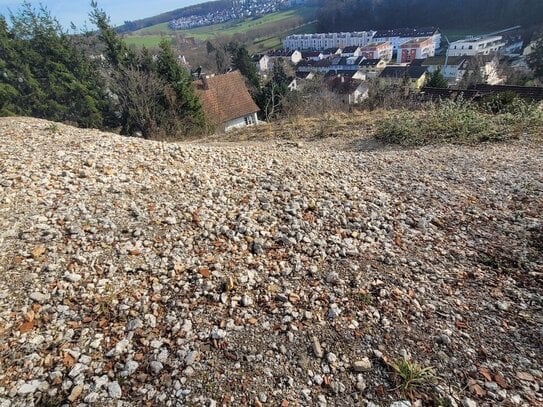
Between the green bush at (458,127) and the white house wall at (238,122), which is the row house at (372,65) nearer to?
the white house wall at (238,122)

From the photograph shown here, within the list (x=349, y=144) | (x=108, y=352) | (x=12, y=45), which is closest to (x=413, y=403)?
(x=108, y=352)

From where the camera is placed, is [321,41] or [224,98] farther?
[321,41]

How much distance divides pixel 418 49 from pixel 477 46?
10.9 meters

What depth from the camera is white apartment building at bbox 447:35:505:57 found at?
54.6m

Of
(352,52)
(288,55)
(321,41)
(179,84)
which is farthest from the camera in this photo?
(321,41)

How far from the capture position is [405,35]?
71.7 metres

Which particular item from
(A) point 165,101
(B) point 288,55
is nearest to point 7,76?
(A) point 165,101

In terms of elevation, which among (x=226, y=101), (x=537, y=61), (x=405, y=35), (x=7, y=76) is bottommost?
(x=405, y=35)

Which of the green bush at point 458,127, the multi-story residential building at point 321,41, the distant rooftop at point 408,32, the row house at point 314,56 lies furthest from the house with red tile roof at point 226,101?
the multi-story residential building at point 321,41

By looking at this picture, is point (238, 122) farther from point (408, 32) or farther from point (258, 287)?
point (408, 32)

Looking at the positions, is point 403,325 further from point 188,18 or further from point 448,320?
Answer: point 188,18

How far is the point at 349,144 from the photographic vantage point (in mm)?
8562

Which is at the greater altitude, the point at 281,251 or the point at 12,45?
the point at 12,45

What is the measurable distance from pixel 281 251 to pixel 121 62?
72.4ft
